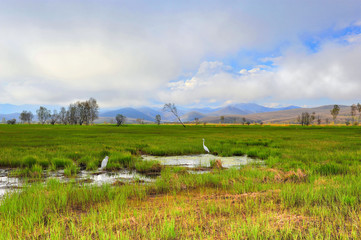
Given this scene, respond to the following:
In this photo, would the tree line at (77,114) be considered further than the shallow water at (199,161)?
Yes

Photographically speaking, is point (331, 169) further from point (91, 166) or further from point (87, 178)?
point (91, 166)

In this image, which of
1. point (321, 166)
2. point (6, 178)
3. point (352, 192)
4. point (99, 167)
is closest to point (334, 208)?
point (352, 192)

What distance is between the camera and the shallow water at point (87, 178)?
6691mm

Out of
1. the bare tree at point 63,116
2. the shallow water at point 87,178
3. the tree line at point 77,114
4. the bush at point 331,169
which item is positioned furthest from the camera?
the bare tree at point 63,116

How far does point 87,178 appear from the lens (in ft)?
24.6

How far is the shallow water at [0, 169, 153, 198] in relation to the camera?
263 inches

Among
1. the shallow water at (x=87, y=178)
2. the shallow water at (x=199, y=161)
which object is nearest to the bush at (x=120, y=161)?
the shallow water at (x=87, y=178)

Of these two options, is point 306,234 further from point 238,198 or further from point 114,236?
point 114,236

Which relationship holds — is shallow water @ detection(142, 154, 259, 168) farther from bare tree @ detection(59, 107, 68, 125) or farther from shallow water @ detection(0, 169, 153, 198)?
bare tree @ detection(59, 107, 68, 125)

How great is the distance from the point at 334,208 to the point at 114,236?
4.56m

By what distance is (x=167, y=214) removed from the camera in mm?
3924

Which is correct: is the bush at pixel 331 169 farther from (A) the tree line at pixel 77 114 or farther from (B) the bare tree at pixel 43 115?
(B) the bare tree at pixel 43 115

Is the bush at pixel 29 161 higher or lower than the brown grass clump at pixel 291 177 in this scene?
higher

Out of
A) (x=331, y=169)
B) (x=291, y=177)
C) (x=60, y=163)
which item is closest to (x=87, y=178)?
(x=60, y=163)
